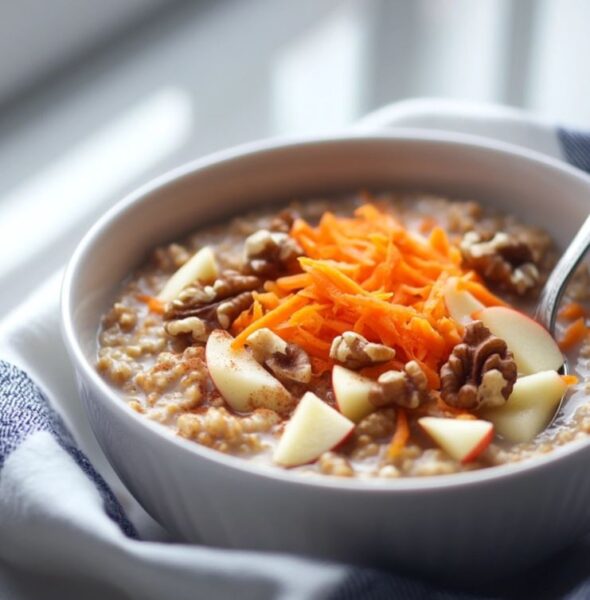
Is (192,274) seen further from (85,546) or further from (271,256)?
(85,546)

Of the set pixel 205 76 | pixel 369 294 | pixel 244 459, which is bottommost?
pixel 205 76

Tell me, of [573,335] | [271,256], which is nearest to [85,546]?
[271,256]

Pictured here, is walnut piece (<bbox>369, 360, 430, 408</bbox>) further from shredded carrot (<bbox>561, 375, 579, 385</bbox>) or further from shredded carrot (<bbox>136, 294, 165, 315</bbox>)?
shredded carrot (<bbox>136, 294, 165, 315</bbox>)

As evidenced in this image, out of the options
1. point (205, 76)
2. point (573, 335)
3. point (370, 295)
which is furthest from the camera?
point (205, 76)

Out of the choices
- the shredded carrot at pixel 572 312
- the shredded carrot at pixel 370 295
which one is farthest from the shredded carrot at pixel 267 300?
the shredded carrot at pixel 572 312

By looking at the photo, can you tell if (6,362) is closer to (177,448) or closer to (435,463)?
(177,448)

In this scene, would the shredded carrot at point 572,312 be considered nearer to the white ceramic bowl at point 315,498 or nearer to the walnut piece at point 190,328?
the white ceramic bowl at point 315,498

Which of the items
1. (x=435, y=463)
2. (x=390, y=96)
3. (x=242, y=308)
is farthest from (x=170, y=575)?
(x=390, y=96)

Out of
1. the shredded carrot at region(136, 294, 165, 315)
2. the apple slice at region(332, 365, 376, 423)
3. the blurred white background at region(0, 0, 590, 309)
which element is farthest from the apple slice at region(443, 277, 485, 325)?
the blurred white background at region(0, 0, 590, 309)
